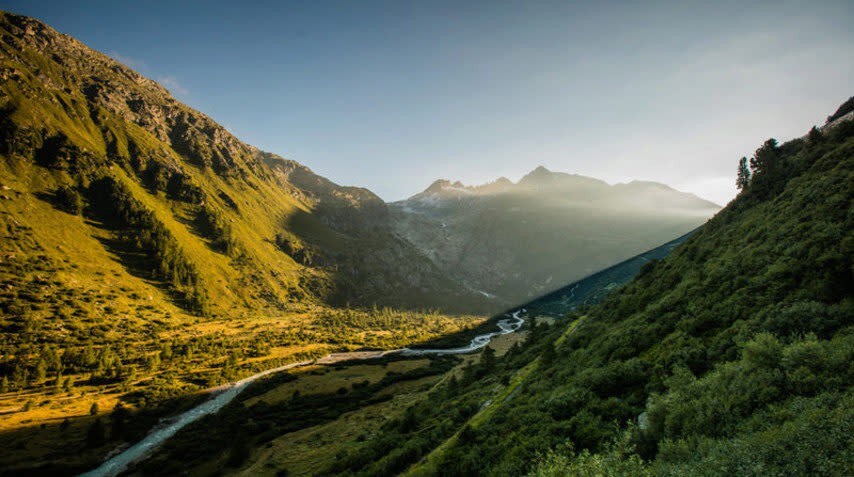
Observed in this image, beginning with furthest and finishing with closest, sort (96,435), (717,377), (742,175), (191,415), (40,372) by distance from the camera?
(40,372)
(191,415)
(96,435)
(742,175)
(717,377)

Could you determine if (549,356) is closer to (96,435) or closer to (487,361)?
(487,361)

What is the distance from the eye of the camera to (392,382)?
98.6 meters

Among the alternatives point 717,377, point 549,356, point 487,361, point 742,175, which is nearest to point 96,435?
point 487,361

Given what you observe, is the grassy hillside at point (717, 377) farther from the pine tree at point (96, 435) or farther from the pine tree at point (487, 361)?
the pine tree at point (96, 435)

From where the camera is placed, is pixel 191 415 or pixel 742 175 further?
pixel 191 415

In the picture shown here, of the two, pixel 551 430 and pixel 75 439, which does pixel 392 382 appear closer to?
pixel 75 439

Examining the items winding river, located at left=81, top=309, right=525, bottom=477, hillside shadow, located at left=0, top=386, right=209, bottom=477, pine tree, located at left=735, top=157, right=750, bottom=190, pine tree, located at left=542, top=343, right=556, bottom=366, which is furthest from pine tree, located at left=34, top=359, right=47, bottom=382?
pine tree, located at left=735, top=157, right=750, bottom=190

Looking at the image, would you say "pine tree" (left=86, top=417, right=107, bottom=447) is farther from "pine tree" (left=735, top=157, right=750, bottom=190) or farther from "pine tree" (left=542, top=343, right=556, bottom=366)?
"pine tree" (left=735, top=157, right=750, bottom=190)

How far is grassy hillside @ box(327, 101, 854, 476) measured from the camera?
12.4 meters

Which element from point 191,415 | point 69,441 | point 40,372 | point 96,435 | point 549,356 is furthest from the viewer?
point 40,372

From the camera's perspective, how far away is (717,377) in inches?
666

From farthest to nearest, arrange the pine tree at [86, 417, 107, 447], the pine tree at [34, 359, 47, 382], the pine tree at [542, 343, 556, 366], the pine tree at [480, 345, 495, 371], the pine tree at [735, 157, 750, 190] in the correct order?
1. the pine tree at [34, 359, 47, 382]
2. the pine tree at [86, 417, 107, 447]
3. the pine tree at [480, 345, 495, 371]
4. the pine tree at [735, 157, 750, 190]
5. the pine tree at [542, 343, 556, 366]

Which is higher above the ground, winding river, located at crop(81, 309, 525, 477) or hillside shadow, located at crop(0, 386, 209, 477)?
hillside shadow, located at crop(0, 386, 209, 477)

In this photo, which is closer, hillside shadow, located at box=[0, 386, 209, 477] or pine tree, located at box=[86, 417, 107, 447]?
hillside shadow, located at box=[0, 386, 209, 477]
